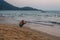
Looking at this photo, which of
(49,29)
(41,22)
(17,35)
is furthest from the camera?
(41,22)

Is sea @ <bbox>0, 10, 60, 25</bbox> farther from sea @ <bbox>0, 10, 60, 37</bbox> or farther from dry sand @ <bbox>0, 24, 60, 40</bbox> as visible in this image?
dry sand @ <bbox>0, 24, 60, 40</bbox>

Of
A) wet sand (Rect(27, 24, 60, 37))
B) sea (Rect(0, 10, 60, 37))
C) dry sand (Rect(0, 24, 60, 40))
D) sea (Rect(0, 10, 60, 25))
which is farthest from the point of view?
sea (Rect(0, 10, 60, 25))

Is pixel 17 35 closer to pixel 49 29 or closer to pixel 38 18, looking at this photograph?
pixel 49 29

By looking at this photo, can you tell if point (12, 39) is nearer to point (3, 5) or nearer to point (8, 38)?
point (8, 38)

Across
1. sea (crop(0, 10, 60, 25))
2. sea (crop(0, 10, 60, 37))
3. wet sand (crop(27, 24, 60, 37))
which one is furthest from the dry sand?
sea (crop(0, 10, 60, 25))

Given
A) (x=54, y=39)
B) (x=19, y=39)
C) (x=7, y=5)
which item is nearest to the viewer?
(x=19, y=39)

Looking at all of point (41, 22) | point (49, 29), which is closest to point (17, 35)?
point (49, 29)

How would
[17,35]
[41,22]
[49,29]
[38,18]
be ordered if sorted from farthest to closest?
[38,18], [41,22], [49,29], [17,35]

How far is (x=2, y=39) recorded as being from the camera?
24.1 feet

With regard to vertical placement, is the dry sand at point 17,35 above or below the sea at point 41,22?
above

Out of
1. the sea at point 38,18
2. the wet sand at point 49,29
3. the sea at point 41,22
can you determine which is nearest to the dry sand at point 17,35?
the wet sand at point 49,29

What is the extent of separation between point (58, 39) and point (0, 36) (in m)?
4.56

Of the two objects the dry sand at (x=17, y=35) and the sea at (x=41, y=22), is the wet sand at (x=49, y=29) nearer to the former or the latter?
the sea at (x=41, y=22)

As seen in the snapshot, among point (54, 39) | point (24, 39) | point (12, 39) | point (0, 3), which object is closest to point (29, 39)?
point (24, 39)
